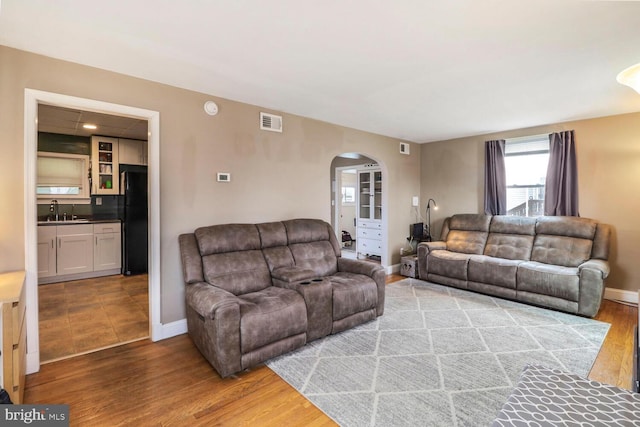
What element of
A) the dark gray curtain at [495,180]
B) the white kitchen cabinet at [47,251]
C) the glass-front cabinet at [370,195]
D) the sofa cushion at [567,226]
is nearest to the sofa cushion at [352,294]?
the sofa cushion at [567,226]

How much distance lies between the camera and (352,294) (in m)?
3.08

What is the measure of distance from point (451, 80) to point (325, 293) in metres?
2.37

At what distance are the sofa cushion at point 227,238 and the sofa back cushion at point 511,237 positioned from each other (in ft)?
11.9

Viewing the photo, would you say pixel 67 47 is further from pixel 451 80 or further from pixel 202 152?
pixel 451 80

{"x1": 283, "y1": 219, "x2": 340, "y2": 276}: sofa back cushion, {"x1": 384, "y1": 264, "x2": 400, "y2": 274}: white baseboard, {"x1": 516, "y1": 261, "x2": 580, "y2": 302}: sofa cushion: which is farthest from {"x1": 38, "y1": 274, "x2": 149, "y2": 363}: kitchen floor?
{"x1": 516, "y1": 261, "x2": 580, "y2": 302}: sofa cushion

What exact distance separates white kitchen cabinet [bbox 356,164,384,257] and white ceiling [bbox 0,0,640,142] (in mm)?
3109

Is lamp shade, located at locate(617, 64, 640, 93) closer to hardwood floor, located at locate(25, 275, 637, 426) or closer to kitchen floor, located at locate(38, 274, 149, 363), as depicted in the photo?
hardwood floor, located at locate(25, 275, 637, 426)

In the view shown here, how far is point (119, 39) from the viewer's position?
85.8 inches

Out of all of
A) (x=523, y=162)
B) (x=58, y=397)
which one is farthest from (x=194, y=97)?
(x=523, y=162)

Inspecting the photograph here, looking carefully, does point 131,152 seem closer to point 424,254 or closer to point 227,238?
point 227,238

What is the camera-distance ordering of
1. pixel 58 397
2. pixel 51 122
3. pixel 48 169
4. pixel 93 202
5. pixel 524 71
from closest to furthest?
1. pixel 58 397
2. pixel 524 71
3. pixel 51 122
4. pixel 48 169
5. pixel 93 202

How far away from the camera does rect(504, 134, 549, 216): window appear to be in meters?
4.77

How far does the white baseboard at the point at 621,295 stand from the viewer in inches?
156

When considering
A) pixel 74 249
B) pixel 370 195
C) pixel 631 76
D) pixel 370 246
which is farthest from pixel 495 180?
pixel 74 249
